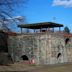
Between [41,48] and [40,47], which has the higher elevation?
[40,47]

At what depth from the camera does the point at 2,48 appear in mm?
51406

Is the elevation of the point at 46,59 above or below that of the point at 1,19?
below

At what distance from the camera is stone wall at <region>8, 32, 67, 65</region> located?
53.2 m

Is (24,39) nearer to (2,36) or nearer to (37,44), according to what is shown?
(37,44)

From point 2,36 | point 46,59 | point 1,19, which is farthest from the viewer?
point 46,59

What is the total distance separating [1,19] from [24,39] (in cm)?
2814

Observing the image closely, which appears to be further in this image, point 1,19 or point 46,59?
point 46,59

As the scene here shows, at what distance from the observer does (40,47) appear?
53.8 metres

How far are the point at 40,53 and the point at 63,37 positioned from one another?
5.60 metres

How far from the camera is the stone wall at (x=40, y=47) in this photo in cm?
5325

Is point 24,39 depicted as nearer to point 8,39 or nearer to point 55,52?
point 8,39

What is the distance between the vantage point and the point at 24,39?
5478 cm

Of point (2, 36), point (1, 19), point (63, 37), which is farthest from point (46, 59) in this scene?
point (1, 19)

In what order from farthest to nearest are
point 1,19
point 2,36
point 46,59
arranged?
point 46,59
point 2,36
point 1,19
